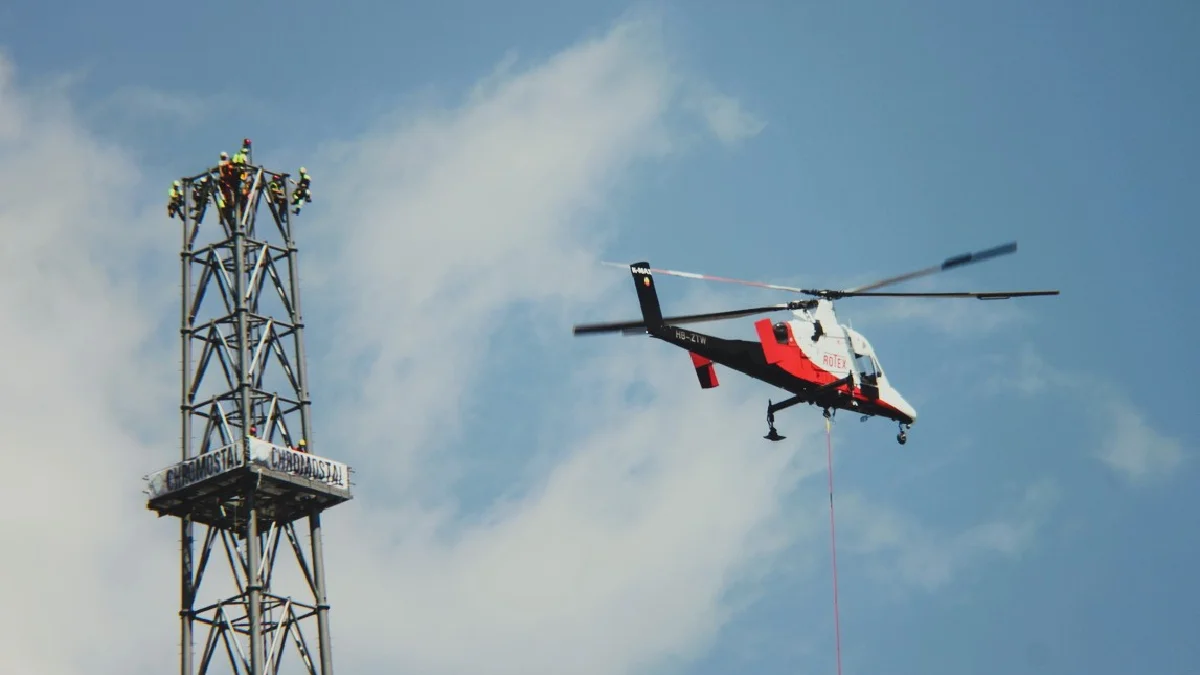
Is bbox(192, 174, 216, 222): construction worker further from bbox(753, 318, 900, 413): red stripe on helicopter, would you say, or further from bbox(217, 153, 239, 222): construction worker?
bbox(753, 318, 900, 413): red stripe on helicopter

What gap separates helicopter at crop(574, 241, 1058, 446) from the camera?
111375 millimetres

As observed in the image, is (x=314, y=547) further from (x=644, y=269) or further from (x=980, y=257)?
(x=980, y=257)

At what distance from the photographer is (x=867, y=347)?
118 meters

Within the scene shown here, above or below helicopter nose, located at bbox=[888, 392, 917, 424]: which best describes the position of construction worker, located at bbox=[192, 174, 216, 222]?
above

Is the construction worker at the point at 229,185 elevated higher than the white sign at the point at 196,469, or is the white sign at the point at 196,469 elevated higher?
the construction worker at the point at 229,185

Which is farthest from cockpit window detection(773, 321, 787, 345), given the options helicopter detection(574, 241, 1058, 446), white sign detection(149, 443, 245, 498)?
white sign detection(149, 443, 245, 498)

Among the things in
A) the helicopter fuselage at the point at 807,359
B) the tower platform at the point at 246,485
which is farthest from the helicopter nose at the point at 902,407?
the tower platform at the point at 246,485

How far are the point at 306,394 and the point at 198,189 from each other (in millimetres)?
12921

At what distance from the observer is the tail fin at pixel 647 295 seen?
112 metres

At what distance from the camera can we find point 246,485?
4653 inches

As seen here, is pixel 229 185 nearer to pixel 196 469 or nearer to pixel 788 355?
pixel 196 469

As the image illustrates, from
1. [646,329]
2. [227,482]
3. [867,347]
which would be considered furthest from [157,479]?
[867,347]

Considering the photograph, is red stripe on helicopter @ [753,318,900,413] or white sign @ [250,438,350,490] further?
white sign @ [250,438,350,490]

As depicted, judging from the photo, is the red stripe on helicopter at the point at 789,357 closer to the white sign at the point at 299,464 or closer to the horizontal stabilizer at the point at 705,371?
the horizontal stabilizer at the point at 705,371
